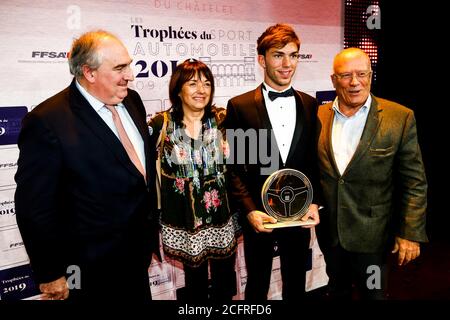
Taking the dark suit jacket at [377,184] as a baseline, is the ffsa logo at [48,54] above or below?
above

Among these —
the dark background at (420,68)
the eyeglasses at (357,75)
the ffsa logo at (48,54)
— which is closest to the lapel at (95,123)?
the ffsa logo at (48,54)

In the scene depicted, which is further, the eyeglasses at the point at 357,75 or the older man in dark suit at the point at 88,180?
the eyeglasses at the point at 357,75

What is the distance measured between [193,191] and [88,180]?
0.64m

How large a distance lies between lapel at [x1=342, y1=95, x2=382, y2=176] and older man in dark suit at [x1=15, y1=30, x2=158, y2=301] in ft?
3.95

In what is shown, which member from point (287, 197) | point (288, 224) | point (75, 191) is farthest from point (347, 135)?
point (75, 191)

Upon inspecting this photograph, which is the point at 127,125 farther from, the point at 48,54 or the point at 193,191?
the point at 48,54

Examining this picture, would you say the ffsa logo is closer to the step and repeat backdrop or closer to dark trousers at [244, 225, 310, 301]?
the step and repeat backdrop

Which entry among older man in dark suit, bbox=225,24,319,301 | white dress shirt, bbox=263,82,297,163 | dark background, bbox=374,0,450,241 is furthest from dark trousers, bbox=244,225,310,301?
dark background, bbox=374,0,450,241

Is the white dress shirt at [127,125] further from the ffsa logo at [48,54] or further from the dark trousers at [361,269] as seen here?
the dark trousers at [361,269]

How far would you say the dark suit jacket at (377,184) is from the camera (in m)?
2.28

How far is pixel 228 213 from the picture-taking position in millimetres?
2471

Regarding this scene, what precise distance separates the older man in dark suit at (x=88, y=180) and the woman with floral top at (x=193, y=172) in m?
0.16

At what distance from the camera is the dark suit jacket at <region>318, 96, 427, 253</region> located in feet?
7.48

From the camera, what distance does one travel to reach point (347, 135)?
7.86 feet
